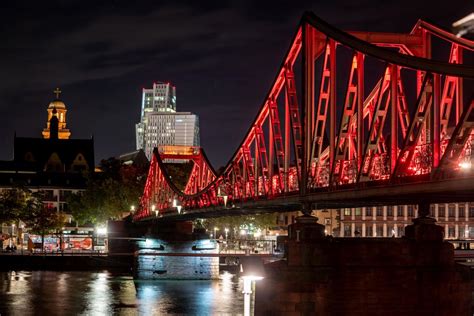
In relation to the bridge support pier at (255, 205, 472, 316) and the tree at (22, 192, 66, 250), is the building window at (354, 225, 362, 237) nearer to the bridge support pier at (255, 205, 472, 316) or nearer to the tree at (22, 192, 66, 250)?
the tree at (22, 192, 66, 250)

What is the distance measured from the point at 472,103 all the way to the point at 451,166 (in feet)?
11.7

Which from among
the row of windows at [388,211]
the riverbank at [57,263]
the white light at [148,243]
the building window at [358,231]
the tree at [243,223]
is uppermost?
the row of windows at [388,211]

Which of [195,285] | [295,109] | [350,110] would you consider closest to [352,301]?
[350,110]

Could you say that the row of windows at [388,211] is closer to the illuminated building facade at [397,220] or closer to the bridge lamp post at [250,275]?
the illuminated building facade at [397,220]

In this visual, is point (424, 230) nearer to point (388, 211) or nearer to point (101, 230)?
point (388, 211)

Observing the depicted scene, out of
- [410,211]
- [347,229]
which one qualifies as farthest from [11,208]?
[410,211]

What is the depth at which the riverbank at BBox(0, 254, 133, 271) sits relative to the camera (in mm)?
115062

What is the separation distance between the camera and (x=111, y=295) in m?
81.6

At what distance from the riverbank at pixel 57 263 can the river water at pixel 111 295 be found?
7948mm

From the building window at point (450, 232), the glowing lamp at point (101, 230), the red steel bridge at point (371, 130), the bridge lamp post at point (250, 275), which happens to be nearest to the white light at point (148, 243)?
the red steel bridge at point (371, 130)

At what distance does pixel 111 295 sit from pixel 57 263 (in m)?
37.0

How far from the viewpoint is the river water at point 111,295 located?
69.9 meters

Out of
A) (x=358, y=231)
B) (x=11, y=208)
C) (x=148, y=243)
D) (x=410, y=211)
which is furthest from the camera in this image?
(x=11, y=208)

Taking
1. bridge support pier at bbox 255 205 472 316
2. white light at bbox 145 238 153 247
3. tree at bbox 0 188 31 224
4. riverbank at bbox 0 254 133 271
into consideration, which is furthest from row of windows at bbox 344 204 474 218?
bridge support pier at bbox 255 205 472 316
